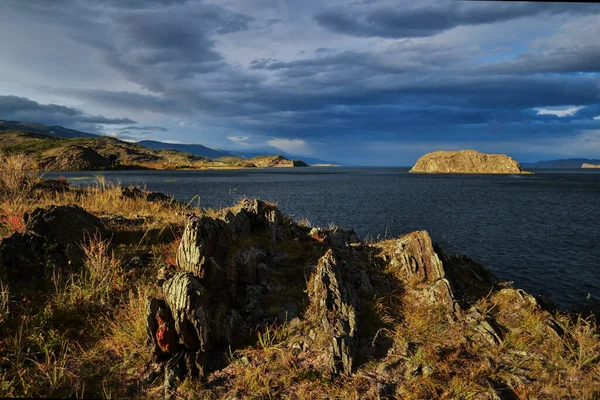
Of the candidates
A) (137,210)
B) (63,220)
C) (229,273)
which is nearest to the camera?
(229,273)

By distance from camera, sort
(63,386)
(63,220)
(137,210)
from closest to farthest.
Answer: (63,386), (63,220), (137,210)

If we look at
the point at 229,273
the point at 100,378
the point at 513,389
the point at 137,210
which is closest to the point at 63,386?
the point at 100,378

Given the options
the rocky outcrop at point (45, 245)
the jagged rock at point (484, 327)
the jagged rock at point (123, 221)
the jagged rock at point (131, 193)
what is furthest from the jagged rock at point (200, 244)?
the jagged rock at point (131, 193)

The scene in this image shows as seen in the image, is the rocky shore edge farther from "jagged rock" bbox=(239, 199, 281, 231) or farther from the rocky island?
"jagged rock" bbox=(239, 199, 281, 231)

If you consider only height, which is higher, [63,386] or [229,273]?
[229,273]

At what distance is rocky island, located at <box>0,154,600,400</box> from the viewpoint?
6875 mm

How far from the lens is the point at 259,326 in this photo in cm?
845

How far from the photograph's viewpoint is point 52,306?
8562 millimetres

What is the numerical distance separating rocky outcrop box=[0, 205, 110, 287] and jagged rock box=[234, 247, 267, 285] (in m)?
4.42

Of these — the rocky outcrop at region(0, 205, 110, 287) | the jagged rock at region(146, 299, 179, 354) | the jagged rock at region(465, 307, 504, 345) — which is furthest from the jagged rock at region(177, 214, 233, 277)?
the jagged rock at region(465, 307, 504, 345)

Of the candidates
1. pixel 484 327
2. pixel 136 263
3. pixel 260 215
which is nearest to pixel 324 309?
pixel 484 327

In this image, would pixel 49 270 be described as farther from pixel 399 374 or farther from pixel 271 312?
pixel 399 374

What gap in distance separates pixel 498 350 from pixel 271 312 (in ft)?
18.9

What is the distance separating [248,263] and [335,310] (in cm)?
312
